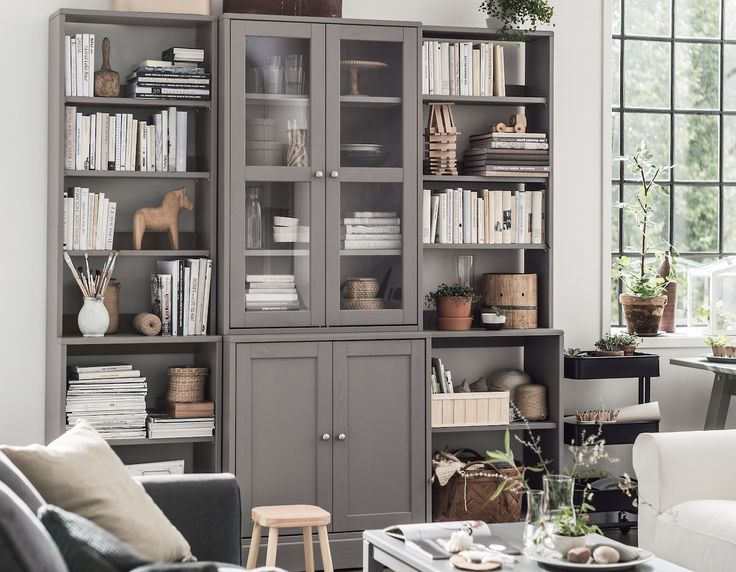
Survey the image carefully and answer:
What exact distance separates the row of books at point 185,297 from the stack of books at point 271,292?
0.18 meters

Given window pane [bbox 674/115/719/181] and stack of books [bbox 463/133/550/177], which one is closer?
stack of books [bbox 463/133/550/177]

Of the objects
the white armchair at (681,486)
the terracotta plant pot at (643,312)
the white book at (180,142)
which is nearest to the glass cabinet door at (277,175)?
the white book at (180,142)

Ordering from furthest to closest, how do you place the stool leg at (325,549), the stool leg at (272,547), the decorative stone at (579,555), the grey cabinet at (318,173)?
the grey cabinet at (318,173)
the stool leg at (325,549)
the stool leg at (272,547)
the decorative stone at (579,555)

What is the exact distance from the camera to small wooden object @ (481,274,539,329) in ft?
15.9

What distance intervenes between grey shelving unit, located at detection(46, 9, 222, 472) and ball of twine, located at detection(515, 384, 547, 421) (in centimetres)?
130

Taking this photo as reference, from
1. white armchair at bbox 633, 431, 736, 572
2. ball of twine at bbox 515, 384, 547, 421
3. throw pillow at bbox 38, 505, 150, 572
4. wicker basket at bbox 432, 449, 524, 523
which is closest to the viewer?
throw pillow at bbox 38, 505, 150, 572

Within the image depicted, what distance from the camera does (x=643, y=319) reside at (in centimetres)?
521

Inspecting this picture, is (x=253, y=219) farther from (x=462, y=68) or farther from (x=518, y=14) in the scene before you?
(x=518, y=14)

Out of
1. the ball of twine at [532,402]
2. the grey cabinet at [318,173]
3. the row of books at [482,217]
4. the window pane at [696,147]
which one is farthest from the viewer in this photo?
the window pane at [696,147]

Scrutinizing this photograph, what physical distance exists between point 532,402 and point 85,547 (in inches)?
118

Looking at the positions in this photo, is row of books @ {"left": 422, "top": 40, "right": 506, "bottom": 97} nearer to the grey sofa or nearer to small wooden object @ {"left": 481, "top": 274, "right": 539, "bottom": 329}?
small wooden object @ {"left": 481, "top": 274, "right": 539, "bottom": 329}

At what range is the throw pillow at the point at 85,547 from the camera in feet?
6.89

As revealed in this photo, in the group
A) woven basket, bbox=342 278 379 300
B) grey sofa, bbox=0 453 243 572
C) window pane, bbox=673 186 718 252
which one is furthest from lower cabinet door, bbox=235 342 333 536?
window pane, bbox=673 186 718 252

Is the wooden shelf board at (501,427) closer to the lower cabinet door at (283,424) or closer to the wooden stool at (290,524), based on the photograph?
the lower cabinet door at (283,424)
